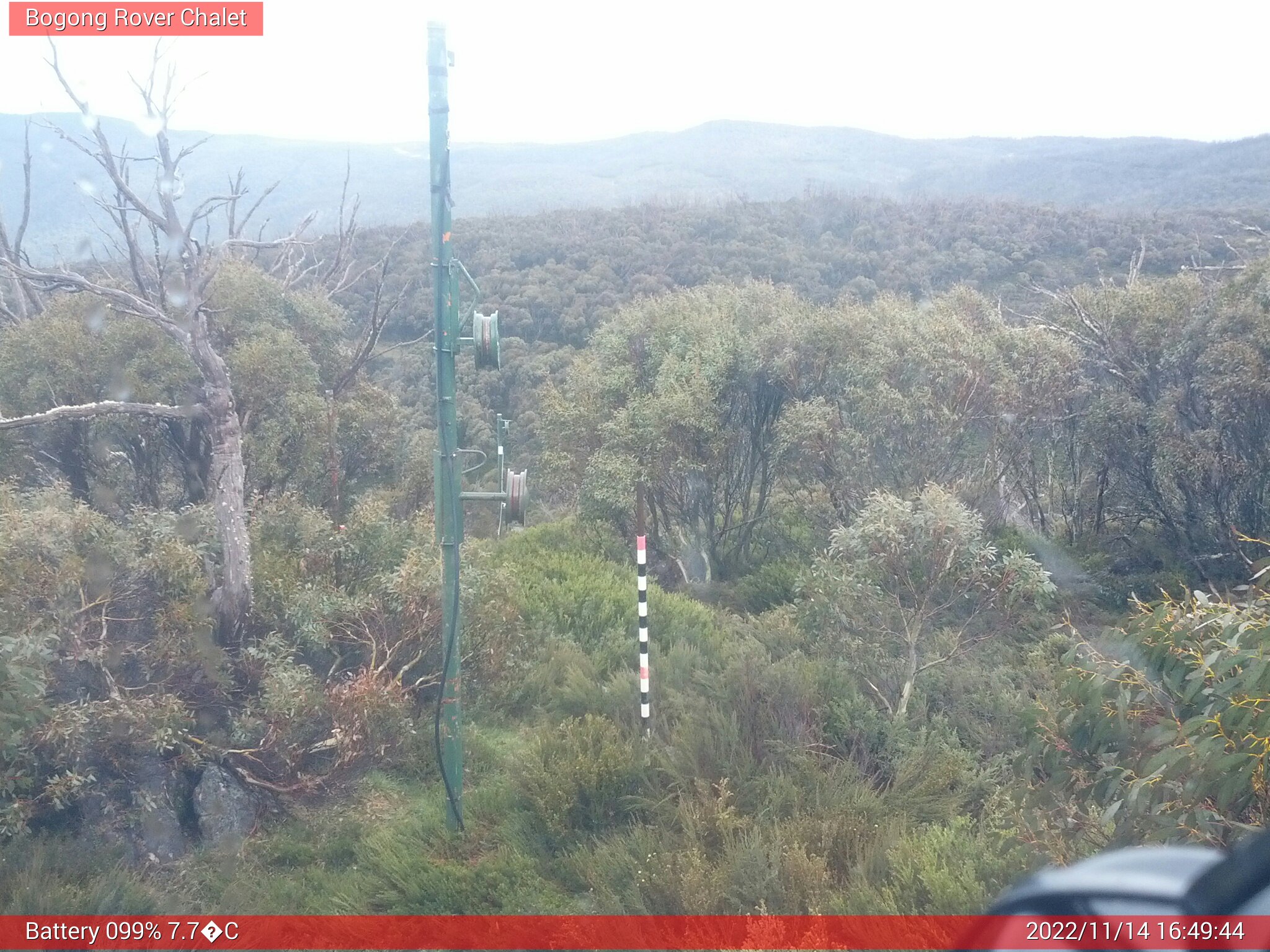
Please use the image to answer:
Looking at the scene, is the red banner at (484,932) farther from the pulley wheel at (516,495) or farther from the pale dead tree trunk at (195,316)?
the pale dead tree trunk at (195,316)

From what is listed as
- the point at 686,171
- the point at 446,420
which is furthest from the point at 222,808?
the point at 686,171

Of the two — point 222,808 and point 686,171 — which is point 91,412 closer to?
point 222,808

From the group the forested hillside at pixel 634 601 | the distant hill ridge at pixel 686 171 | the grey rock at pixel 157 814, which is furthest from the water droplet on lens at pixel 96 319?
the grey rock at pixel 157 814

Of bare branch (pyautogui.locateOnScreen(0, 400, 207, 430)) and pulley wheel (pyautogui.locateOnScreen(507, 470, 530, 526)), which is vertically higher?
bare branch (pyautogui.locateOnScreen(0, 400, 207, 430))

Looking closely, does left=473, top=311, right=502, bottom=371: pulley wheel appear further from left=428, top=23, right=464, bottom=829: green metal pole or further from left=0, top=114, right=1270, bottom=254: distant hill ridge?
left=0, top=114, right=1270, bottom=254: distant hill ridge

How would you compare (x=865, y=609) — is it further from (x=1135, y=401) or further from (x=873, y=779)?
(x=1135, y=401)

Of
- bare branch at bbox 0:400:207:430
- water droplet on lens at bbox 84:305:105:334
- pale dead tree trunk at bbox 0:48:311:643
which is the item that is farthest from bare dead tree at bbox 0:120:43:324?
bare branch at bbox 0:400:207:430
